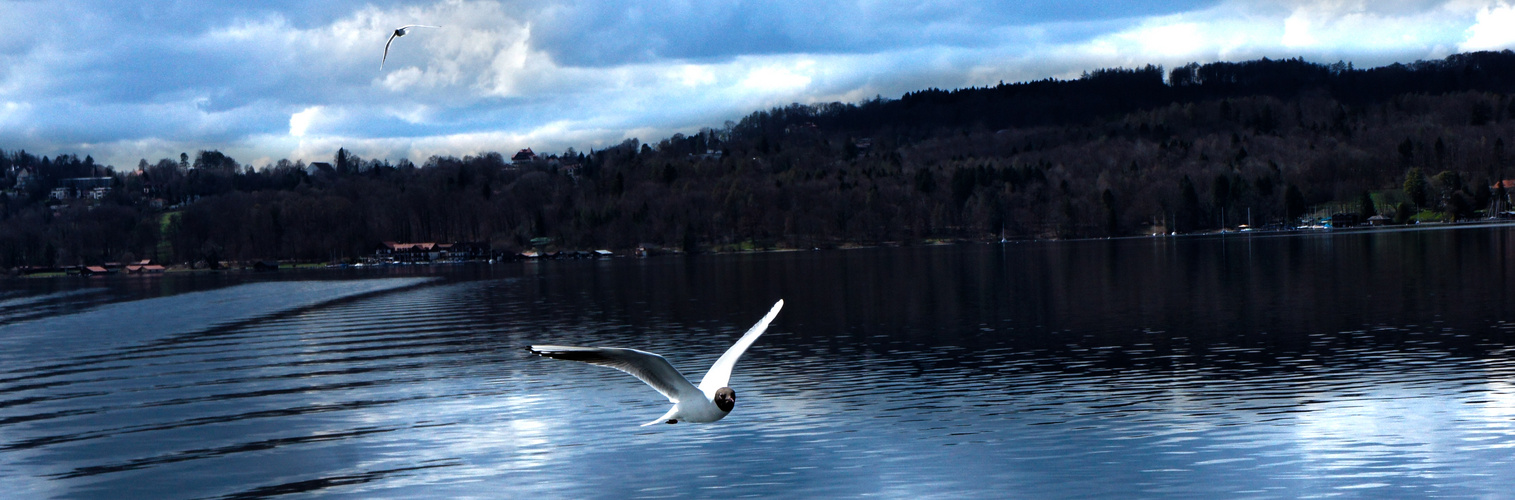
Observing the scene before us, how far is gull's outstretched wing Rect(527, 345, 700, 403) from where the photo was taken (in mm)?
13375

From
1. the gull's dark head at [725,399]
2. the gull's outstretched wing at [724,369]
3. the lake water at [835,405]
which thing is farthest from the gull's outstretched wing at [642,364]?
the lake water at [835,405]

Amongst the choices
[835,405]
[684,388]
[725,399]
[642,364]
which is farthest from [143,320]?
[725,399]

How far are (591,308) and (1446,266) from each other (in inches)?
2392

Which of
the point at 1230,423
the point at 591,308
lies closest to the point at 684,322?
the point at 591,308

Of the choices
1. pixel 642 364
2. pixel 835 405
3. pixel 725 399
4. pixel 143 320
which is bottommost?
pixel 835 405

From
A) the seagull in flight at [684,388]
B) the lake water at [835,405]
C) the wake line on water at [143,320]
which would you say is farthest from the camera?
the wake line on water at [143,320]

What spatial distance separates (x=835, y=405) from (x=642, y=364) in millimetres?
15660

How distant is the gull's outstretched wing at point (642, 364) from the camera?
13375mm

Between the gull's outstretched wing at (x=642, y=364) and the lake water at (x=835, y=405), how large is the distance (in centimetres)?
556

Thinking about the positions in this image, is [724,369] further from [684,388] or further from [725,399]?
[725,399]

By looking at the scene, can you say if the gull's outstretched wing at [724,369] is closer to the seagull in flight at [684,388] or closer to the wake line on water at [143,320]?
the seagull in flight at [684,388]

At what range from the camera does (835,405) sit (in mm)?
30828

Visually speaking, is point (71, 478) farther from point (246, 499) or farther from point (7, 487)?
point (246, 499)

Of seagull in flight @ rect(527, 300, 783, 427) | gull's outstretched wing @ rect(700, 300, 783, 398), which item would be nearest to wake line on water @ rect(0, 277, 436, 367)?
gull's outstretched wing @ rect(700, 300, 783, 398)
